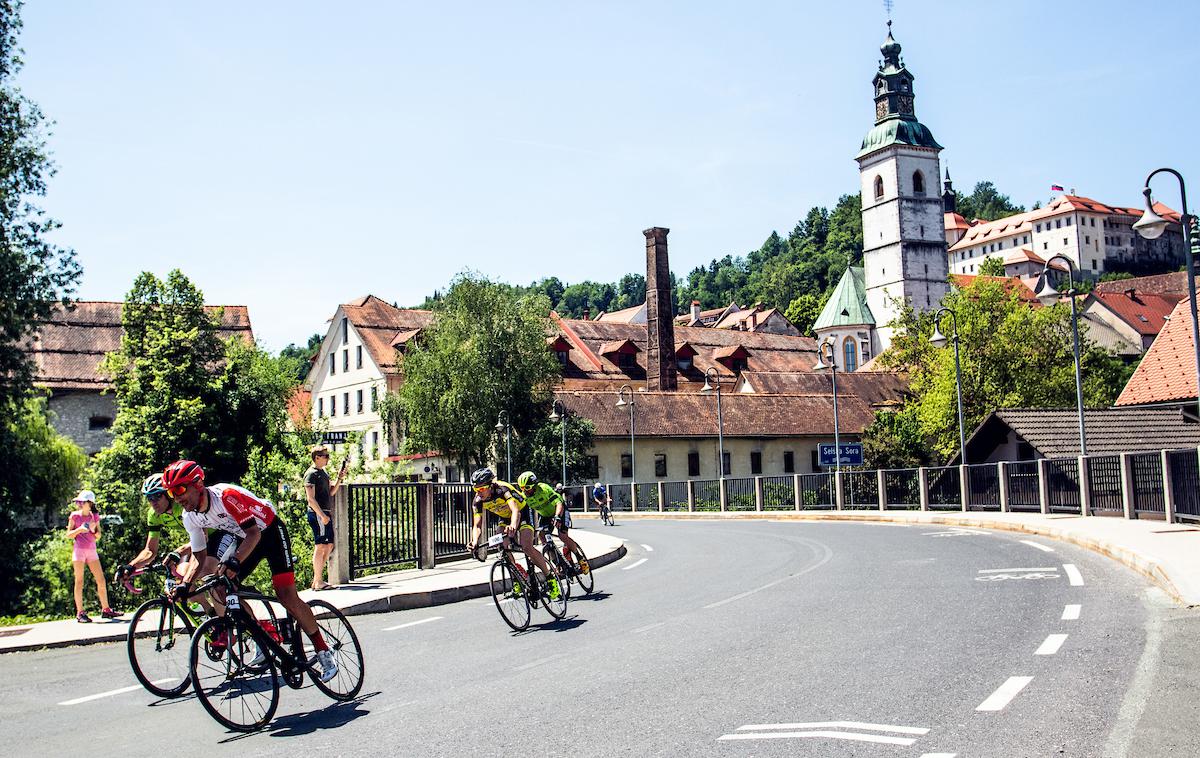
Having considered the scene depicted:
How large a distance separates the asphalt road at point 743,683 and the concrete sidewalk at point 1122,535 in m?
0.42

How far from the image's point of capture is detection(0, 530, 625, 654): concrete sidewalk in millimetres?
11516

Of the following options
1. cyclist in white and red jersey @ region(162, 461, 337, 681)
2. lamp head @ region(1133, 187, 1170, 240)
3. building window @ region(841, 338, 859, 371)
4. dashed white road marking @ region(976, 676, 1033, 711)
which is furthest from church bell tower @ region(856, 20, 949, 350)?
→ cyclist in white and red jersey @ region(162, 461, 337, 681)

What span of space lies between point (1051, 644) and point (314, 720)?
18.2ft

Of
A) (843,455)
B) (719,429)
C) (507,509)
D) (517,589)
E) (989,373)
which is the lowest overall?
(517,589)

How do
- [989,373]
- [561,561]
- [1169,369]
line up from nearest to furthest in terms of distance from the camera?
1. [561,561]
2. [1169,369]
3. [989,373]

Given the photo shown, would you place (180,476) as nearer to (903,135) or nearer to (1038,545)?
(1038,545)

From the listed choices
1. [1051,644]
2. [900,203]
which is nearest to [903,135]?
[900,203]

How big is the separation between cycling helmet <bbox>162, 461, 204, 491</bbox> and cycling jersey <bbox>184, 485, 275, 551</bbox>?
117 mm

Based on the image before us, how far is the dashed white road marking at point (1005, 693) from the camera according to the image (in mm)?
6406

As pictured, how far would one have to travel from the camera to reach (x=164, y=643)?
7.85 m

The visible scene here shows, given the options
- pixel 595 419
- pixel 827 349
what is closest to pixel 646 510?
pixel 595 419

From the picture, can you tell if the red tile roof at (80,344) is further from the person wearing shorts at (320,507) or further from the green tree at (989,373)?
the person wearing shorts at (320,507)

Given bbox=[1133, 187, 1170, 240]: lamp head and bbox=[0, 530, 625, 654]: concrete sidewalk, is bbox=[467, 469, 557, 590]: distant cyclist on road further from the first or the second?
bbox=[1133, 187, 1170, 240]: lamp head

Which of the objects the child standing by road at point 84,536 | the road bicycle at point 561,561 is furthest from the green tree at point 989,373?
the child standing by road at point 84,536
